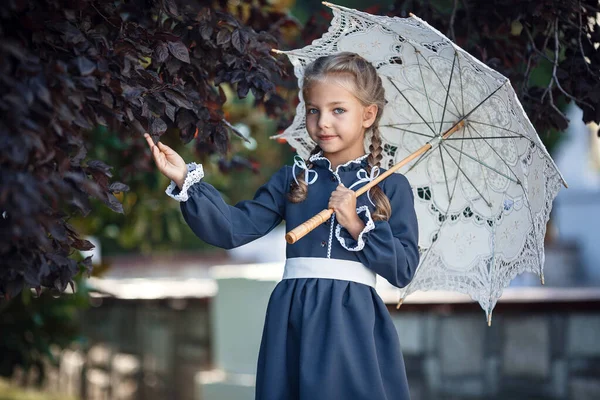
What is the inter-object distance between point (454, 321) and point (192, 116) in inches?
108

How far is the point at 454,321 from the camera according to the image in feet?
16.0

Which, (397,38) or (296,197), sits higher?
(397,38)

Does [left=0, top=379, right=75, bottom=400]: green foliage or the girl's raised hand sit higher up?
the girl's raised hand

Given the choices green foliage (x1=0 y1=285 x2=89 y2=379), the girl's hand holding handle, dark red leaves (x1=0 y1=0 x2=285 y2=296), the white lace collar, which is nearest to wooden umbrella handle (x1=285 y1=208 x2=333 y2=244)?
the white lace collar

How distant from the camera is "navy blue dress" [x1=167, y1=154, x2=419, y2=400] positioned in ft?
8.17

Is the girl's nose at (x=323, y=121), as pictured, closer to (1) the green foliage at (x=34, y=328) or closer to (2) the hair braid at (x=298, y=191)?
(2) the hair braid at (x=298, y=191)

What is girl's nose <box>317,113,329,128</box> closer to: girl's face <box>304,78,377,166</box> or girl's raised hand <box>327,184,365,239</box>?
girl's face <box>304,78,377,166</box>

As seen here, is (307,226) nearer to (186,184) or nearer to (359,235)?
(359,235)

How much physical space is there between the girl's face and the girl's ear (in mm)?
23

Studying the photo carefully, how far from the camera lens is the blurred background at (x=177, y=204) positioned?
217 cm

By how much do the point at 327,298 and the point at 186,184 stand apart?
553 millimetres

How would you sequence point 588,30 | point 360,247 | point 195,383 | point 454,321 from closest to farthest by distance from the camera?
point 360,247
point 588,30
point 454,321
point 195,383

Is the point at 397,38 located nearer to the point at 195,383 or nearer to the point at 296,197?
the point at 296,197

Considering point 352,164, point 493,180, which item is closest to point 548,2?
point 493,180
